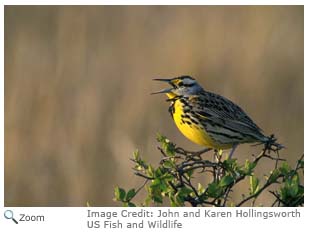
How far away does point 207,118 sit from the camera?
2758 millimetres

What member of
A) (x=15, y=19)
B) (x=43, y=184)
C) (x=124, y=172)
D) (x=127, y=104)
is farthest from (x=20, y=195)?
(x=15, y=19)

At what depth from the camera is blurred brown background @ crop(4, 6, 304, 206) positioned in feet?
12.2

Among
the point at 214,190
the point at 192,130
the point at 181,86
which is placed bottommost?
the point at 214,190

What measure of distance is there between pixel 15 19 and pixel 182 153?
2417mm

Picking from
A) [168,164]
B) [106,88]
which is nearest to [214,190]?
[168,164]

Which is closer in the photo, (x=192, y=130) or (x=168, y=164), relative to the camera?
(x=168, y=164)

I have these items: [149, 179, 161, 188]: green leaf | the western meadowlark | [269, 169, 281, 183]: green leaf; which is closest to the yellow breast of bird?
the western meadowlark

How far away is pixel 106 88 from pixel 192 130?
1606 mm

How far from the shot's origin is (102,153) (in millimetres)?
3889

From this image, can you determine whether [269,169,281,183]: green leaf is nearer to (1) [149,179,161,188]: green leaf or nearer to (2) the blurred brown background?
(1) [149,179,161,188]: green leaf
